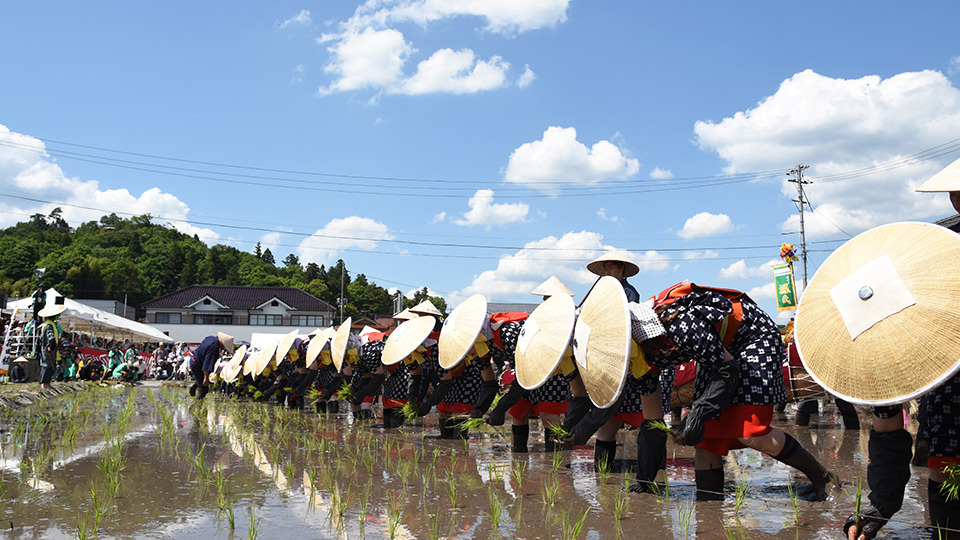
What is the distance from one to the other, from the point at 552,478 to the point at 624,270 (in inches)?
86.3

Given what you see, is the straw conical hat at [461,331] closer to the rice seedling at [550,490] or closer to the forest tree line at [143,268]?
the rice seedling at [550,490]

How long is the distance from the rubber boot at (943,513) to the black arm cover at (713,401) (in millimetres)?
1089

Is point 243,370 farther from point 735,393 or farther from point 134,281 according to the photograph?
point 134,281

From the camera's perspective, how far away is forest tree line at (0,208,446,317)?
6719 cm

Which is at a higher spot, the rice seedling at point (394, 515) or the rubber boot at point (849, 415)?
the rubber boot at point (849, 415)

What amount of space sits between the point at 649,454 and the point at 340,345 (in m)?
6.59

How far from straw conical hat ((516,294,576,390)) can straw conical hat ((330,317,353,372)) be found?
5.14 metres

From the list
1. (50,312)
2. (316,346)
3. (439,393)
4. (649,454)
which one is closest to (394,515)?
(649,454)

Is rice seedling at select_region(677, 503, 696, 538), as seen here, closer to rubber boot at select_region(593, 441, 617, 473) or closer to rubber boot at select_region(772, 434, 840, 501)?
rubber boot at select_region(772, 434, 840, 501)

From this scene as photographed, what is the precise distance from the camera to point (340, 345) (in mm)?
10195

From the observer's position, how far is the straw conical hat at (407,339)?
773 centimetres

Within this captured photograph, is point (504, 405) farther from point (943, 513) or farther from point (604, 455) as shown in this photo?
point (943, 513)

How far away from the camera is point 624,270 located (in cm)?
643

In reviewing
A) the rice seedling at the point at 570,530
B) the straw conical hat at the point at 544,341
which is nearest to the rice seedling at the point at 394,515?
the rice seedling at the point at 570,530
